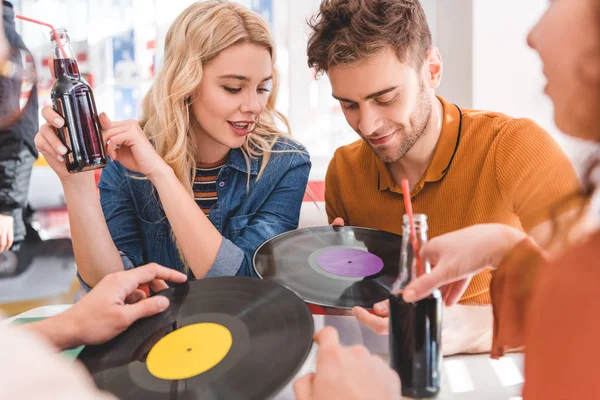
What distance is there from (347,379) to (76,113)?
2.43 ft

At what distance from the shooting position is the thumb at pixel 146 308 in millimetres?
746

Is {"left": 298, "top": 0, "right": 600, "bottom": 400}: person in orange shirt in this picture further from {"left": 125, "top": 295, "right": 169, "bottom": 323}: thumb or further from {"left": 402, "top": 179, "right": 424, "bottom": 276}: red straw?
{"left": 125, "top": 295, "right": 169, "bottom": 323}: thumb

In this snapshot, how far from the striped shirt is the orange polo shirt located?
39cm

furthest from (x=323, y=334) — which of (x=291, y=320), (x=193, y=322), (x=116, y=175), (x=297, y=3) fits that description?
(x=297, y=3)

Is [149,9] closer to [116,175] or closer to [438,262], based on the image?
[116,175]

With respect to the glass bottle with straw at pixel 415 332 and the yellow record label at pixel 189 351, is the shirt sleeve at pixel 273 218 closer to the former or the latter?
the yellow record label at pixel 189 351

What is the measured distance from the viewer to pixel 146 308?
29.5 inches

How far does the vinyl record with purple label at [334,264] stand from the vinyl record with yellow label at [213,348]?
12 cm

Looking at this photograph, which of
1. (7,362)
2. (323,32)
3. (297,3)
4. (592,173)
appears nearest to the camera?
(7,362)

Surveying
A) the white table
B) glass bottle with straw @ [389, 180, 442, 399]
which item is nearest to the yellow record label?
the white table

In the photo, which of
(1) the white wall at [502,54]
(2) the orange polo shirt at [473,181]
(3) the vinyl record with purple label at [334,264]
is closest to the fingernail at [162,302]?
(3) the vinyl record with purple label at [334,264]

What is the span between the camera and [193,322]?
0.71m

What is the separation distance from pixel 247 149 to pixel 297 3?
198 cm

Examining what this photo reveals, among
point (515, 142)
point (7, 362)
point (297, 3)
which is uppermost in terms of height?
point (297, 3)
